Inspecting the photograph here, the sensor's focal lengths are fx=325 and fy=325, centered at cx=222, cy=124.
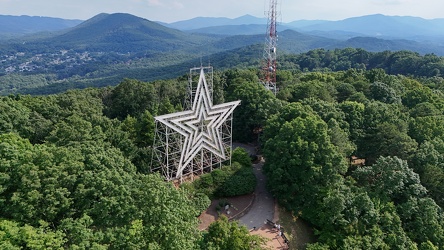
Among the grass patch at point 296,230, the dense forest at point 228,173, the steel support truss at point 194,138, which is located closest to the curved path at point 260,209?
the grass patch at point 296,230

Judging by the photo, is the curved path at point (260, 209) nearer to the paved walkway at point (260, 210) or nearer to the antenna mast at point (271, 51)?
the paved walkway at point (260, 210)

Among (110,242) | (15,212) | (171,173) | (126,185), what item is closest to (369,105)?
(171,173)

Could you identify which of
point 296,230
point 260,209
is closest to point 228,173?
point 260,209

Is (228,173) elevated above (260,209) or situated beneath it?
elevated above

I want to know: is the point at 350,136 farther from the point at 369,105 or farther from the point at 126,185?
the point at 126,185

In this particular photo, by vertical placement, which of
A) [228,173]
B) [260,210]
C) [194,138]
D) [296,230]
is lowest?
[296,230]

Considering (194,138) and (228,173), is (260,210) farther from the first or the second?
(194,138)
